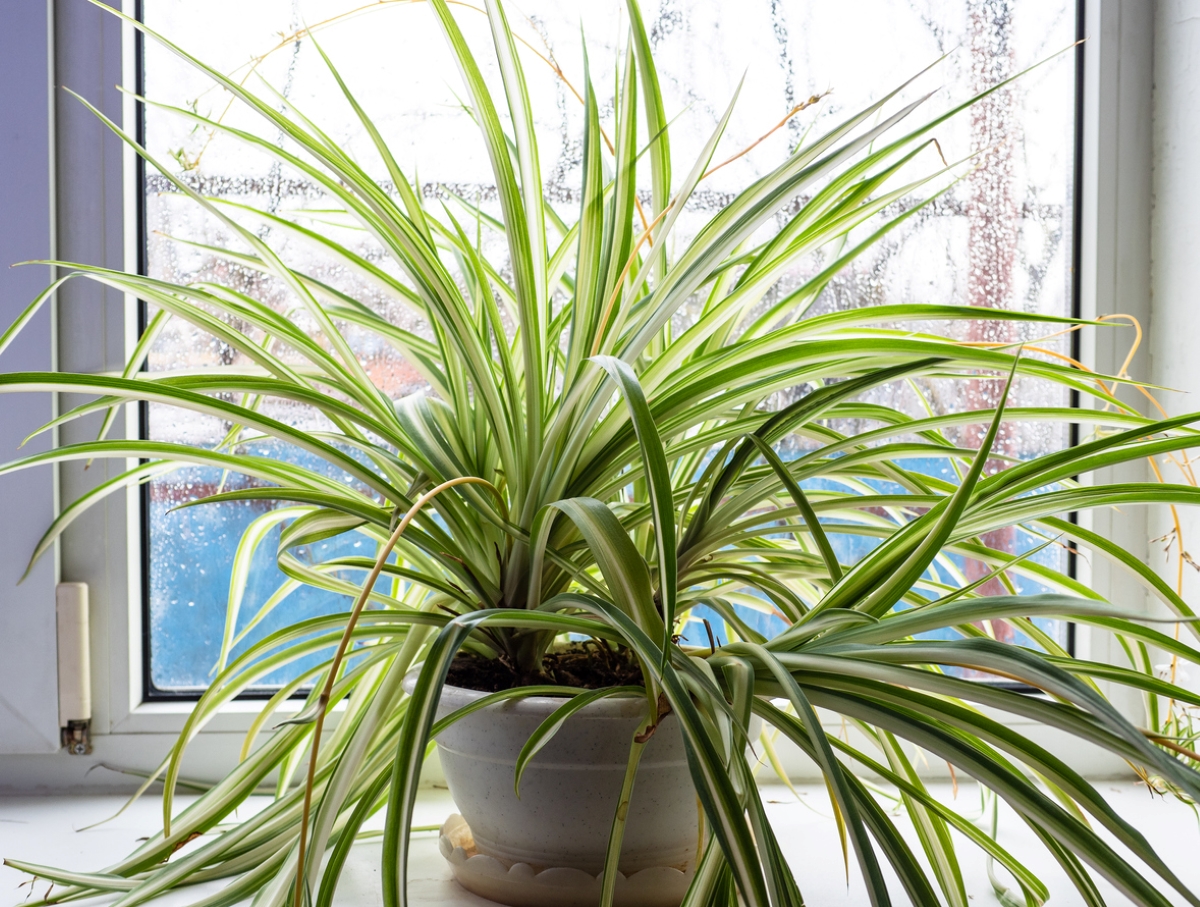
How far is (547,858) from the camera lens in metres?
0.57

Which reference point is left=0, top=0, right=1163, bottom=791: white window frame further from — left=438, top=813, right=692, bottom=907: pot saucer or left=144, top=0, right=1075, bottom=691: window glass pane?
left=438, top=813, right=692, bottom=907: pot saucer

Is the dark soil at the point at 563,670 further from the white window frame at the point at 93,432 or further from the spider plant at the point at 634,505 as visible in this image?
the white window frame at the point at 93,432

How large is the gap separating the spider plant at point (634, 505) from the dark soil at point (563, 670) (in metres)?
0.01

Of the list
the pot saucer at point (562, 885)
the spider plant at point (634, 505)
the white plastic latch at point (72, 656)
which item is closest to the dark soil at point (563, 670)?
the spider plant at point (634, 505)

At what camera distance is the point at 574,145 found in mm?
964

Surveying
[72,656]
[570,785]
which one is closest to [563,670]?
[570,785]

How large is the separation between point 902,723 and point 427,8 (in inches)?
34.3

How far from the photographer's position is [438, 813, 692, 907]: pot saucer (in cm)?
57

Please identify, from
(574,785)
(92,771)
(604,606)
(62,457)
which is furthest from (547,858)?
(92,771)

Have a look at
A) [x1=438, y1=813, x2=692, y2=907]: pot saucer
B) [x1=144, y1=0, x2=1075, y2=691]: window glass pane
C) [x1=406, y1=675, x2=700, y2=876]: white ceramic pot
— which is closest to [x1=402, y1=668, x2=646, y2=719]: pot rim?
[x1=406, y1=675, x2=700, y2=876]: white ceramic pot

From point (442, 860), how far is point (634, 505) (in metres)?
0.34

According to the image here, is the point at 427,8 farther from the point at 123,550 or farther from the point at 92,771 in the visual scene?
the point at 92,771

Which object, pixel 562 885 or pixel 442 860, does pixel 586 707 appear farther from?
pixel 442 860

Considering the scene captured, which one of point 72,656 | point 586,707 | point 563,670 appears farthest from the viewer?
point 72,656
